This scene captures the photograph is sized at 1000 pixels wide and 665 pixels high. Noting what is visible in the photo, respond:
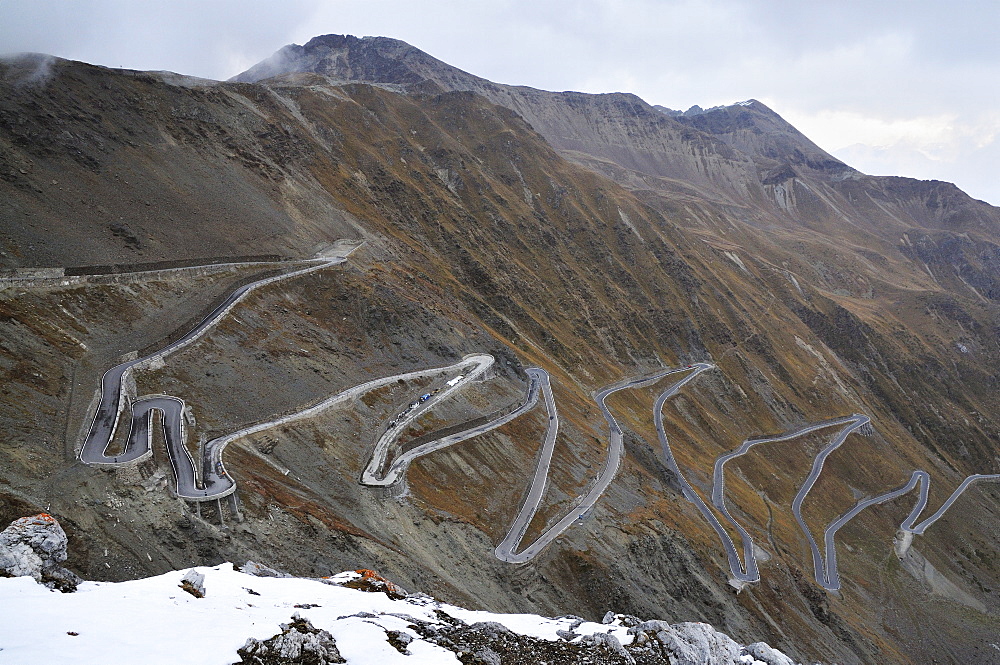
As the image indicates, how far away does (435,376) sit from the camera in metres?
61.2

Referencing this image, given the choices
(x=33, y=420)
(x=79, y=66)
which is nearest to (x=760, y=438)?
(x=33, y=420)

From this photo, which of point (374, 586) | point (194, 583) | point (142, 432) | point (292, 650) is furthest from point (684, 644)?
point (142, 432)

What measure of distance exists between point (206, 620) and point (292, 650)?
338 centimetres

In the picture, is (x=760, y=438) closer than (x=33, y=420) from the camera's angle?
No

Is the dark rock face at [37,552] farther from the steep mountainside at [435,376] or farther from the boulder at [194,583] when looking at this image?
the boulder at [194,583]

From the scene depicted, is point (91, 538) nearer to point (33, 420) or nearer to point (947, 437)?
point (33, 420)

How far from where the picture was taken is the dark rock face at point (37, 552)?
57.0 feet

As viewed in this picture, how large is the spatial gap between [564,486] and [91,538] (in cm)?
3959

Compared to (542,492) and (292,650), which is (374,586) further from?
(542,492)

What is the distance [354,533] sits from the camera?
109 ft

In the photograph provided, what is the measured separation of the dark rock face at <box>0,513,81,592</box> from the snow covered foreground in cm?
60

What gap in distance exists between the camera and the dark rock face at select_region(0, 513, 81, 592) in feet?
57.0

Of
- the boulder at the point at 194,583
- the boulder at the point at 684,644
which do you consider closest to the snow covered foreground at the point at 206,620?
the boulder at the point at 194,583

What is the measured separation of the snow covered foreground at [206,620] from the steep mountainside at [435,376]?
17.7 feet
